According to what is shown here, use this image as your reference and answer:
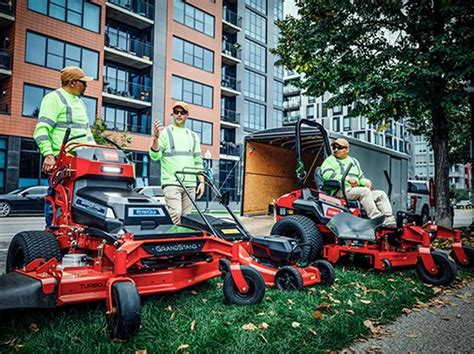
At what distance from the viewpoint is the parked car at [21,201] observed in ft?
44.3

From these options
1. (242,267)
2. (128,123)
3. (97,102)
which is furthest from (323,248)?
(128,123)

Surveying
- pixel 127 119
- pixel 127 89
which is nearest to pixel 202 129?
pixel 127 119

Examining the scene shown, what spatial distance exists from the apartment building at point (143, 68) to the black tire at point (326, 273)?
441 cm

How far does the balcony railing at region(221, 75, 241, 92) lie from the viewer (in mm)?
31439

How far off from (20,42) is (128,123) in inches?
578

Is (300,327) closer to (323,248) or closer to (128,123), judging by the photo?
(323,248)

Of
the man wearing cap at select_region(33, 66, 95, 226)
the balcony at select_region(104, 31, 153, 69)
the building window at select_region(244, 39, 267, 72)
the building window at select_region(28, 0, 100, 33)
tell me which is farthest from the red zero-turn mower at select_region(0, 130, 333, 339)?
the building window at select_region(244, 39, 267, 72)

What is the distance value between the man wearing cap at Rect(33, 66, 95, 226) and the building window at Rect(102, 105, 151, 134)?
20043 mm

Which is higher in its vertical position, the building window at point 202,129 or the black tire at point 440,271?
the building window at point 202,129

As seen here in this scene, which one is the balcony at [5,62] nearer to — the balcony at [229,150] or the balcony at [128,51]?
the balcony at [128,51]

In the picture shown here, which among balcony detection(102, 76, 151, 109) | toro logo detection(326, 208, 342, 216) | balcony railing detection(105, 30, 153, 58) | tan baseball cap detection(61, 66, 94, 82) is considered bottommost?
toro logo detection(326, 208, 342, 216)

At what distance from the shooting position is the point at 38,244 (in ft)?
10.8

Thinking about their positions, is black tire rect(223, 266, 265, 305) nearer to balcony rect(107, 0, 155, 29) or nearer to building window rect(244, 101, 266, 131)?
balcony rect(107, 0, 155, 29)

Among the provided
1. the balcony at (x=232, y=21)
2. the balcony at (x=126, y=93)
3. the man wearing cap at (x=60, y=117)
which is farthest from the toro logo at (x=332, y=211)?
the balcony at (x=232, y=21)
